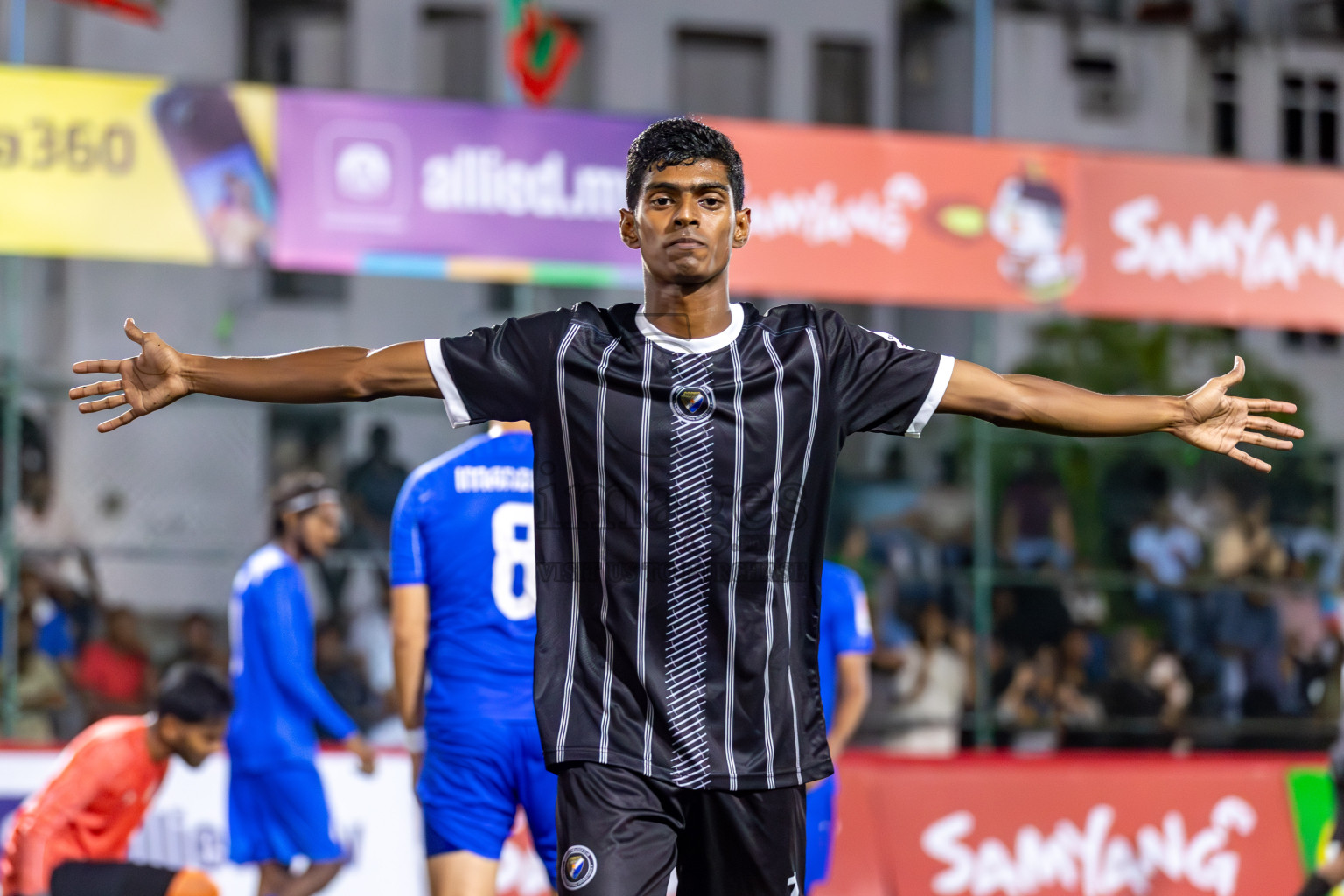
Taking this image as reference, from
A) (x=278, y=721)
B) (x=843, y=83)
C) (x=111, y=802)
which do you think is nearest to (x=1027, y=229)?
(x=278, y=721)

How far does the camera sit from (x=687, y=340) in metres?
3.36

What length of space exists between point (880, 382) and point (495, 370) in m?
0.73

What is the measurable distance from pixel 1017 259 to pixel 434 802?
18.8ft

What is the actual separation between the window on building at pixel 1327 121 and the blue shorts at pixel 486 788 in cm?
1689

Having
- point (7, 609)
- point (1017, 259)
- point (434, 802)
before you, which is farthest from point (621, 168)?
point (434, 802)

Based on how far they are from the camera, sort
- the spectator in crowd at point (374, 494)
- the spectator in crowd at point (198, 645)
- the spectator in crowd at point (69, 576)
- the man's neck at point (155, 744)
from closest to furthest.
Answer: the man's neck at point (155, 744) < the spectator in crowd at point (69, 576) < the spectator in crowd at point (374, 494) < the spectator in crowd at point (198, 645)

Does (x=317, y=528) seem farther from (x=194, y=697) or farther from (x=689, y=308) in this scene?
(x=689, y=308)

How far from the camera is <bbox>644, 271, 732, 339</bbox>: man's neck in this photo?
3342 mm

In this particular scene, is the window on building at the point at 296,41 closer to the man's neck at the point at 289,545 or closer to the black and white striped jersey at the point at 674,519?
the man's neck at the point at 289,545

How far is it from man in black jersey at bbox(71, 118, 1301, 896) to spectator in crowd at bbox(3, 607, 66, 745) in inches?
273

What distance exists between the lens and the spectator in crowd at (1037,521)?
40.0 feet

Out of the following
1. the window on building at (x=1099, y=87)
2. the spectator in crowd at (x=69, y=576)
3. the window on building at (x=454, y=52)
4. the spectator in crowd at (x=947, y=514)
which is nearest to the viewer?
the spectator in crowd at (x=69, y=576)

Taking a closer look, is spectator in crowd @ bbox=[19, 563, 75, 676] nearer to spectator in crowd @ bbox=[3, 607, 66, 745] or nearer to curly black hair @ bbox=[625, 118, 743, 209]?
spectator in crowd @ bbox=[3, 607, 66, 745]

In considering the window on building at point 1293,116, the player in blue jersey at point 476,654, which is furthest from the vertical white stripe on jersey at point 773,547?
the window on building at point 1293,116
